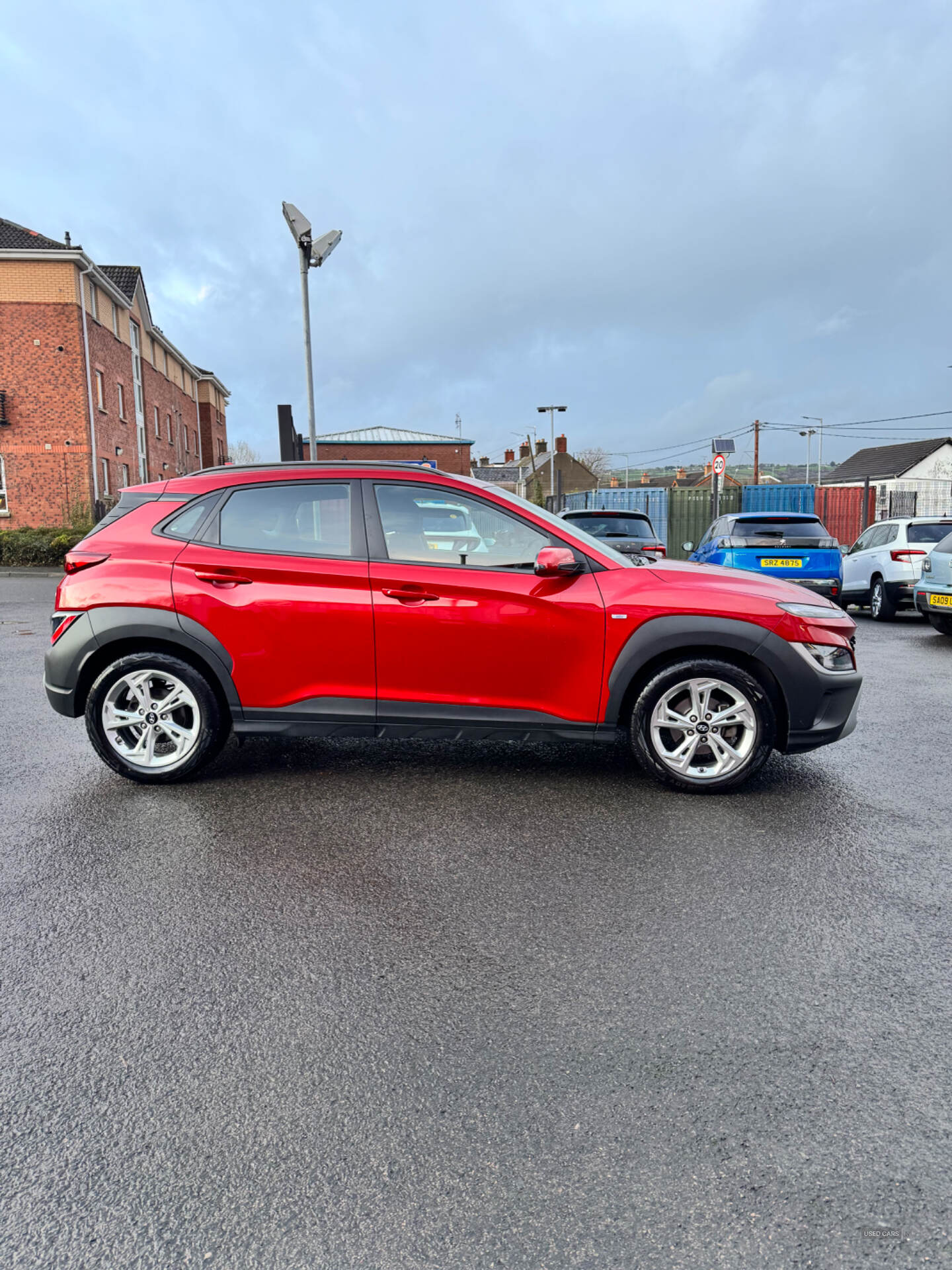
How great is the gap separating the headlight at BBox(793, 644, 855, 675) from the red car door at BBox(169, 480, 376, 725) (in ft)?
7.60

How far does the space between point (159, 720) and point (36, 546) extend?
22.6m

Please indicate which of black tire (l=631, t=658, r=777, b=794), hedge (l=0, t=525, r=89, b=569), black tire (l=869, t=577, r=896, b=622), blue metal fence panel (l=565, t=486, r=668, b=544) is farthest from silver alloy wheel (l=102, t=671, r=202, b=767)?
blue metal fence panel (l=565, t=486, r=668, b=544)

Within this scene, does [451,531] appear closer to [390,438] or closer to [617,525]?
[617,525]

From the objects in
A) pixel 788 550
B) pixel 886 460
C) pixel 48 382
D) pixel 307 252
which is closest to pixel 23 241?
pixel 48 382

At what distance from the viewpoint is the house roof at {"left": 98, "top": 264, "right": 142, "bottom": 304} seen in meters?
35.2

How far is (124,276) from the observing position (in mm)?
36500

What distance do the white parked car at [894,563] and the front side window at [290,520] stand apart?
10.3 meters

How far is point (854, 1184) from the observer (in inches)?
72.4

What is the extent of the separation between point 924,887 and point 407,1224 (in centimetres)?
253

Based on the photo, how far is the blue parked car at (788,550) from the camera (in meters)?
12.2

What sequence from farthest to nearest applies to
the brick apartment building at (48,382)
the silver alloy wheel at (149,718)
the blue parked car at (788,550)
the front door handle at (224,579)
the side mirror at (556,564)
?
the brick apartment building at (48,382)
the blue parked car at (788,550)
the silver alloy wheel at (149,718)
the front door handle at (224,579)
the side mirror at (556,564)

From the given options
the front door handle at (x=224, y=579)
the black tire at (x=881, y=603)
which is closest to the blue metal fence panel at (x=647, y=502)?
the black tire at (x=881, y=603)

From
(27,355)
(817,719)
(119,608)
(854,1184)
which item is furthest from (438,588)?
(27,355)

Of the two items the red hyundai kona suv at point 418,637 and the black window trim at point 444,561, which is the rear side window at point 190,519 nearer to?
the red hyundai kona suv at point 418,637
